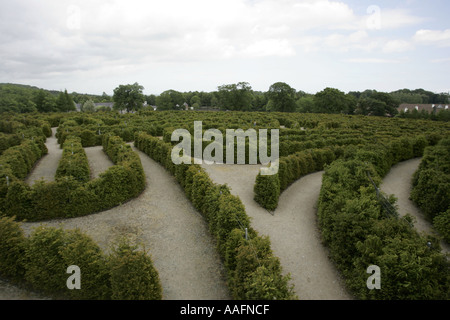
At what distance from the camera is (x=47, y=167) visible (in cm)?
1916

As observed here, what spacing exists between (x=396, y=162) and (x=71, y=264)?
2370cm

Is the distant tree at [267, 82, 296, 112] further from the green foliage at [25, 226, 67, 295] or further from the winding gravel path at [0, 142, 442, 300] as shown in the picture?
the green foliage at [25, 226, 67, 295]

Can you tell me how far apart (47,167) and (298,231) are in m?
18.5

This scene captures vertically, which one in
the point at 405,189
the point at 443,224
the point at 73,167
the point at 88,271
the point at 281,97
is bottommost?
the point at 443,224

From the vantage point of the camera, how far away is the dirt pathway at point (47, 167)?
1679cm

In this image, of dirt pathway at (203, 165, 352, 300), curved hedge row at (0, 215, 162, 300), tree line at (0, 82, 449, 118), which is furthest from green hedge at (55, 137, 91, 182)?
tree line at (0, 82, 449, 118)

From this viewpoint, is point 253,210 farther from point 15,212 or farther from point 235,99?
point 235,99

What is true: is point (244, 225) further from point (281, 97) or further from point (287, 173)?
point (281, 97)

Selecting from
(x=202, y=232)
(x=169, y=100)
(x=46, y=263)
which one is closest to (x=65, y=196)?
(x=46, y=263)

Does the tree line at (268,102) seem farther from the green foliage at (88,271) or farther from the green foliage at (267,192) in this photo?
the green foliage at (88,271)

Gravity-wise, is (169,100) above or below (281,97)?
above

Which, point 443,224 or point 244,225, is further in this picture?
point 443,224

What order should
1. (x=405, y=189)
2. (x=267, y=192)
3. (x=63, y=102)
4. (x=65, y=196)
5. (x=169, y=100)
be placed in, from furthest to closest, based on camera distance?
(x=169, y=100) → (x=63, y=102) → (x=405, y=189) → (x=267, y=192) → (x=65, y=196)
